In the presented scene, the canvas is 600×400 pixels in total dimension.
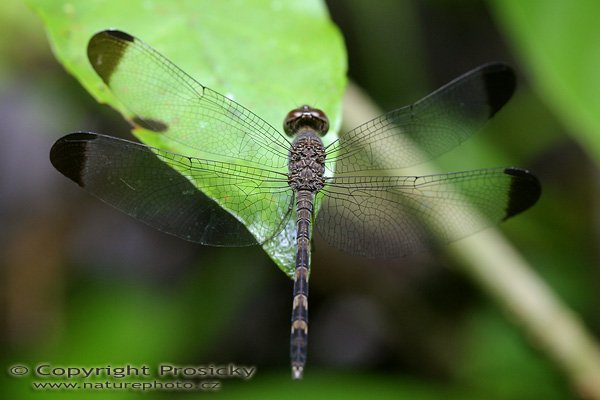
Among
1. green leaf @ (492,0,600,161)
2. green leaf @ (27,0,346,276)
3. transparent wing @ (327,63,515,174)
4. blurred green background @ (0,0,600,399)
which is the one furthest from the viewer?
blurred green background @ (0,0,600,399)

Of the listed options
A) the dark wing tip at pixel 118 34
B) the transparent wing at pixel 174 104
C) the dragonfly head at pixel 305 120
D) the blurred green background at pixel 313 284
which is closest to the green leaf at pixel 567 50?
the blurred green background at pixel 313 284

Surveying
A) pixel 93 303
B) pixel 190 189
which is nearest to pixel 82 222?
pixel 93 303

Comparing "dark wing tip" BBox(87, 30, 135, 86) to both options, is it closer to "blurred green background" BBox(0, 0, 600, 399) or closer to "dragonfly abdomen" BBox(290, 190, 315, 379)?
"dragonfly abdomen" BBox(290, 190, 315, 379)

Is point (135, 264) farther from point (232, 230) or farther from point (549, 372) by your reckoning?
point (549, 372)

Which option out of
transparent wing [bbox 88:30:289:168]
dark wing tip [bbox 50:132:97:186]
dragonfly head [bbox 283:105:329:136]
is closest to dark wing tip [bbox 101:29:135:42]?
transparent wing [bbox 88:30:289:168]

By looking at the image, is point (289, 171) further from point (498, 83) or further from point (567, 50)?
point (567, 50)

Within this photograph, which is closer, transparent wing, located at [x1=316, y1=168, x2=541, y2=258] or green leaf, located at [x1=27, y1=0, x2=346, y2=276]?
green leaf, located at [x1=27, y1=0, x2=346, y2=276]

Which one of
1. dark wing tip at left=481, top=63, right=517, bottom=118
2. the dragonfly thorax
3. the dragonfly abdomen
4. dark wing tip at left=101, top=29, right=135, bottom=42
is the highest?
dark wing tip at left=481, top=63, right=517, bottom=118
